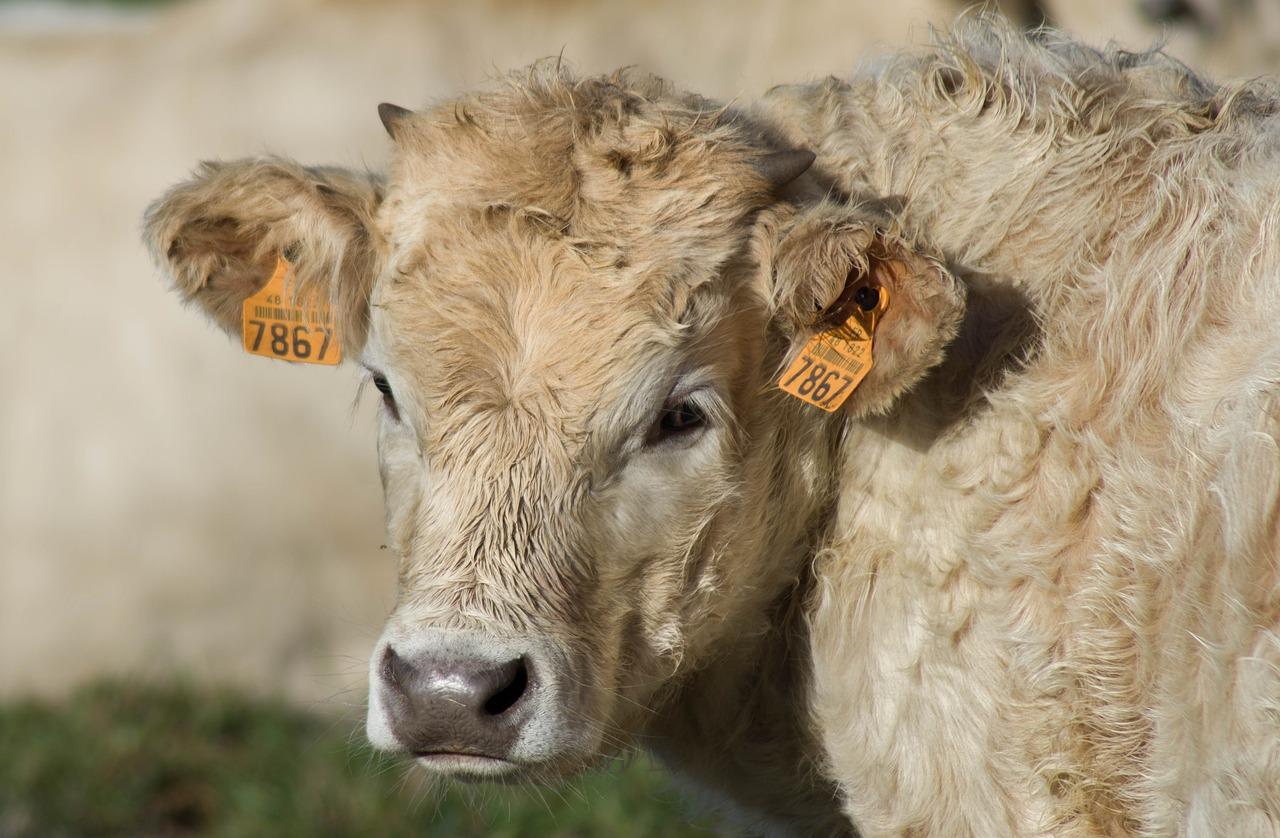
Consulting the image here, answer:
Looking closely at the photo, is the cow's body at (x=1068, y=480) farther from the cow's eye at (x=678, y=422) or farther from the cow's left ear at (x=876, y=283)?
the cow's eye at (x=678, y=422)

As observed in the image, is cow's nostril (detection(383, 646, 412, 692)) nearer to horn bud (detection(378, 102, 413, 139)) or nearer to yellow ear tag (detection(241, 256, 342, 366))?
yellow ear tag (detection(241, 256, 342, 366))

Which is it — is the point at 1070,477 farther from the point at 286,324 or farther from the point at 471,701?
the point at 286,324

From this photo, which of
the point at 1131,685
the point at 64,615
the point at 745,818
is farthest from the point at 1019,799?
the point at 64,615

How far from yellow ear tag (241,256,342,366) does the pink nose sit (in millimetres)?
1074

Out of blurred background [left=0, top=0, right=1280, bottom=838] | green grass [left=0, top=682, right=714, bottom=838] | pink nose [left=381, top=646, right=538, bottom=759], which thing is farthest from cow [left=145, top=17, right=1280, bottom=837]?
blurred background [left=0, top=0, right=1280, bottom=838]

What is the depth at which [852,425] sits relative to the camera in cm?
312

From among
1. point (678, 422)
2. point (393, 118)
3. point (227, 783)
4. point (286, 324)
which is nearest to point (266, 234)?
point (286, 324)

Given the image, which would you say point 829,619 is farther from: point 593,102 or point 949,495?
point 593,102

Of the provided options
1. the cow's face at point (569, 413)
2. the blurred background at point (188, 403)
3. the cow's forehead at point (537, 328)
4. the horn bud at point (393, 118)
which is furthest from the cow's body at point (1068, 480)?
the blurred background at point (188, 403)

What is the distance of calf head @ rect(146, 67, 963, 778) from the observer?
9.05ft

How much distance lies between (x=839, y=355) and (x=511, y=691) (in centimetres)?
94

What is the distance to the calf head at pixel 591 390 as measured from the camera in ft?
9.05

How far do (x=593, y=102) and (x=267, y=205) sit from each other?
2.83 ft

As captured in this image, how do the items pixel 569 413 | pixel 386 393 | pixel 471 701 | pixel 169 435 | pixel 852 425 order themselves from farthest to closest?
pixel 169 435 < pixel 386 393 < pixel 852 425 < pixel 569 413 < pixel 471 701
